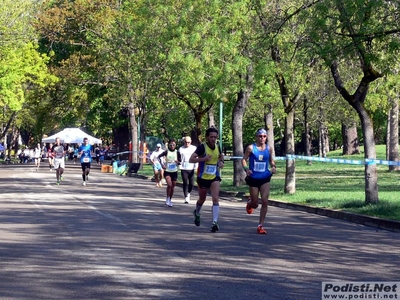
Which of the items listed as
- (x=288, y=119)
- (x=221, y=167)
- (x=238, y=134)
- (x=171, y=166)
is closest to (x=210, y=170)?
(x=221, y=167)

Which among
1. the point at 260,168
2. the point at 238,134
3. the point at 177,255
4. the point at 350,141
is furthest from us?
the point at 350,141

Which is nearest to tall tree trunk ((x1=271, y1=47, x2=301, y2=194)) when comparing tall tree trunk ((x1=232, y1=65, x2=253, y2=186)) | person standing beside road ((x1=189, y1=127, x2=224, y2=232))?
tall tree trunk ((x1=232, y1=65, x2=253, y2=186))

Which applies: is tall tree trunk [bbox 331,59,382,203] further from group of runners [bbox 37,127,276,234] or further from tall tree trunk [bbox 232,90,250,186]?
tall tree trunk [bbox 232,90,250,186]

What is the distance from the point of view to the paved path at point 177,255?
9977 mm

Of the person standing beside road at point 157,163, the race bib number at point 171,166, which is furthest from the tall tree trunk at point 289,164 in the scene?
the race bib number at point 171,166

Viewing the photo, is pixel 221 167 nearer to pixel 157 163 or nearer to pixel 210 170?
pixel 210 170

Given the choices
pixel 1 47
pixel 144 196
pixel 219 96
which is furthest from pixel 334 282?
pixel 1 47

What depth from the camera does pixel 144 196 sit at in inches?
1118

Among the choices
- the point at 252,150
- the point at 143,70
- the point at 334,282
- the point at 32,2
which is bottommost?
the point at 334,282

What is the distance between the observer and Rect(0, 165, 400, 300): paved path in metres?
9.98

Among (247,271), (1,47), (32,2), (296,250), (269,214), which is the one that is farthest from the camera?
(32,2)

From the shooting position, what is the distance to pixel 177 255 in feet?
42.0

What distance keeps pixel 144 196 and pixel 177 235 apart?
41.9ft

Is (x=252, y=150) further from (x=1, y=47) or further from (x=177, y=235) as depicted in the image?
(x=1, y=47)
